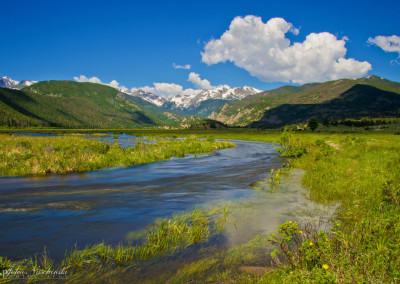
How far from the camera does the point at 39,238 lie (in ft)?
29.6

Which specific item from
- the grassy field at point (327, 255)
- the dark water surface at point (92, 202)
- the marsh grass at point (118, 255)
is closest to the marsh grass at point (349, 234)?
the grassy field at point (327, 255)

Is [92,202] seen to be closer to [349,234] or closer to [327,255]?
[327,255]

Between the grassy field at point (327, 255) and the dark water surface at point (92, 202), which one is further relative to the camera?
the dark water surface at point (92, 202)

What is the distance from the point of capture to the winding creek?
9.21 meters

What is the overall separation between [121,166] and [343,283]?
27.9 metres

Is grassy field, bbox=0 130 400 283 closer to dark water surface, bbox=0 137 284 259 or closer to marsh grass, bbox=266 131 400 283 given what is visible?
marsh grass, bbox=266 131 400 283

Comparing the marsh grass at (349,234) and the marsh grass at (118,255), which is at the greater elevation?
the marsh grass at (349,234)

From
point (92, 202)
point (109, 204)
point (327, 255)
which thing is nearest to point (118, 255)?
point (327, 255)

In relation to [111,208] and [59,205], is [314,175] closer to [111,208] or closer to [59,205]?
[111,208]

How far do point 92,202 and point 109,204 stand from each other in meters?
1.18

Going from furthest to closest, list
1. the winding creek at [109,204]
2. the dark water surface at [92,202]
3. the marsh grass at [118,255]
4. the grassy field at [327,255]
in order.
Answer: the winding creek at [109,204]
the dark water surface at [92,202]
the marsh grass at [118,255]
the grassy field at [327,255]

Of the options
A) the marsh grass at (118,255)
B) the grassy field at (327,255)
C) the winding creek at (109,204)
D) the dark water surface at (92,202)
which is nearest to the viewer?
the grassy field at (327,255)

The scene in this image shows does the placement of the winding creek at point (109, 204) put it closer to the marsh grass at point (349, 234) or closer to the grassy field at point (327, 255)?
the grassy field at point (327, 255)

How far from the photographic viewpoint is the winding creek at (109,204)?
30.2ft
